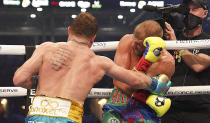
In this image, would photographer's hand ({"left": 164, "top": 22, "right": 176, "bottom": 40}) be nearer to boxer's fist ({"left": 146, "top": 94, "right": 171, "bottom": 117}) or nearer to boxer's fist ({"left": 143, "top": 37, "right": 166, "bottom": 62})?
boxer's fist ({"left": 143, "top": 37, "right": 166, "bottom": 62})

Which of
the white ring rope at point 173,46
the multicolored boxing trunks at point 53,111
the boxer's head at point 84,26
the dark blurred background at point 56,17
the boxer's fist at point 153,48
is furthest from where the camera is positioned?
the dark blurred background at point 56,17

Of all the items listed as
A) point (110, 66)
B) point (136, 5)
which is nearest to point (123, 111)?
point (110, 66)

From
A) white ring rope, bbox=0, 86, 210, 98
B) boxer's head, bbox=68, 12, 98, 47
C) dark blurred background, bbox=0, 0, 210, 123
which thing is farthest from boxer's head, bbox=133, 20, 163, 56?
dark blurred background, bbox=0, 0, 210, 123

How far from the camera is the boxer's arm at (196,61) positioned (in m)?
2.86

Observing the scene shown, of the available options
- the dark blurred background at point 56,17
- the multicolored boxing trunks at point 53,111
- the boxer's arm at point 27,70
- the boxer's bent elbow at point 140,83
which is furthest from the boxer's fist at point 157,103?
the dark blurred background at point 56,17

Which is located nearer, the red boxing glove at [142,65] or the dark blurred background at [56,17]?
the red boxing glove at [142,65]

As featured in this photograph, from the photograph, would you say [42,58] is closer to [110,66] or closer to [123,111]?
[110,66]

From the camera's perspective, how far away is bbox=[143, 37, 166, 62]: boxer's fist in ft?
7.44

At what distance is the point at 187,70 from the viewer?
9.81 feet

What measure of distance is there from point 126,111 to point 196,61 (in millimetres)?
820

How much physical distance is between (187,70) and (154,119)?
74 cm

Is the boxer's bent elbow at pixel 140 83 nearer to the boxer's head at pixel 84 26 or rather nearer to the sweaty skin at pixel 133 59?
the sweaty skin at pixel 133 59

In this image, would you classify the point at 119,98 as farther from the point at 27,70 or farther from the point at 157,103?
the point at 27,70

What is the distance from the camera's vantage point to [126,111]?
7.99ft
